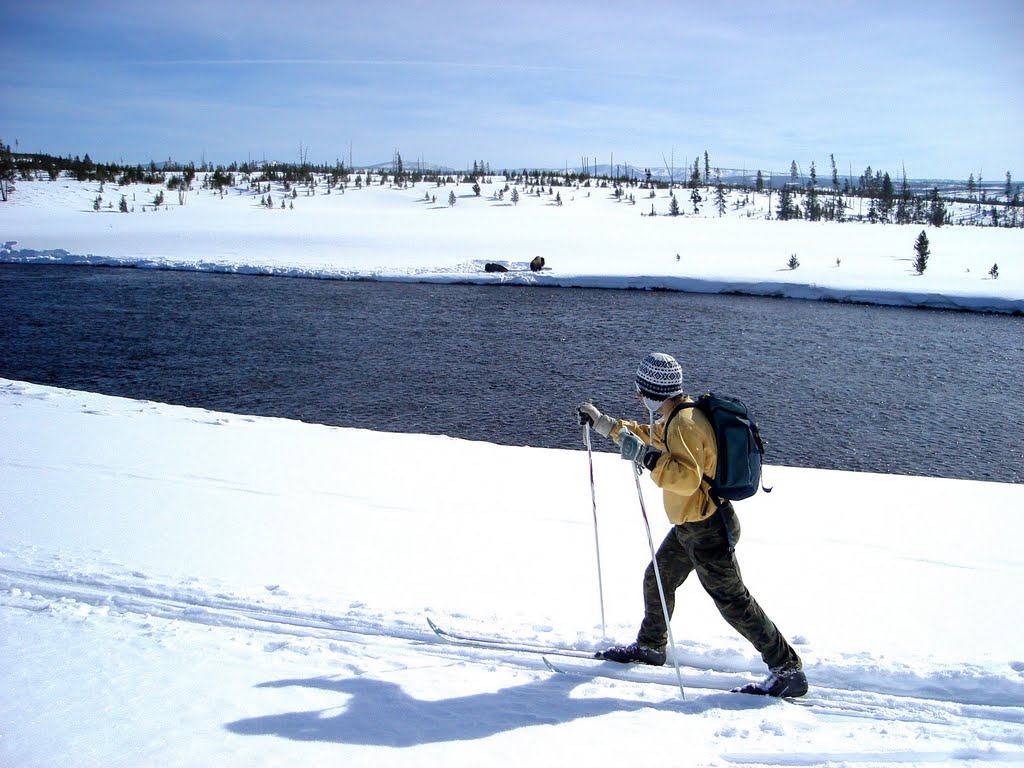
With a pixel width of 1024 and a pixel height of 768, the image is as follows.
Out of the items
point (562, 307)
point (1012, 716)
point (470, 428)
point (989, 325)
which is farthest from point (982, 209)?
point (1012, 716)

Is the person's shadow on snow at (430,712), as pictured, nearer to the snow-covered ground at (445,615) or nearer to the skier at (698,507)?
the snow-covered ground at (445,615)

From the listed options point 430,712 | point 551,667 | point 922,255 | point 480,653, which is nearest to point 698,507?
point 551,667

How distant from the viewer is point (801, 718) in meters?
3.32

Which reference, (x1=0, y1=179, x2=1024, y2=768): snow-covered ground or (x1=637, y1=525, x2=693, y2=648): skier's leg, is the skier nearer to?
(x1=637, y1=525, x2=693, y2=648): skier's leg

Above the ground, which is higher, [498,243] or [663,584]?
[498,243]

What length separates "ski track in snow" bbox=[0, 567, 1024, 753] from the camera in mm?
3396

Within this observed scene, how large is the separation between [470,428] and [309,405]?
259 centimetres

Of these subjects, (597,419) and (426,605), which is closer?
(597,419)

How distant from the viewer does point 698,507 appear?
3.38 metres

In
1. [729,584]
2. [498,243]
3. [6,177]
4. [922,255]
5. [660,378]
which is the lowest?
[729,584]

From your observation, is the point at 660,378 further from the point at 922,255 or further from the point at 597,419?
the point at 922,255

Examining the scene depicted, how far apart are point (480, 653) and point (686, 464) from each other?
5.01 ft

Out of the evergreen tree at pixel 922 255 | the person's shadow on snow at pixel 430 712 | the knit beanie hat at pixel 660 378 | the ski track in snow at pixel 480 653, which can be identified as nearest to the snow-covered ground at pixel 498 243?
the evergreen tree at pixel 922 255

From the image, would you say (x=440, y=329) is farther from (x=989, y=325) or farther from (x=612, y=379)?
(x=989, y=325)
